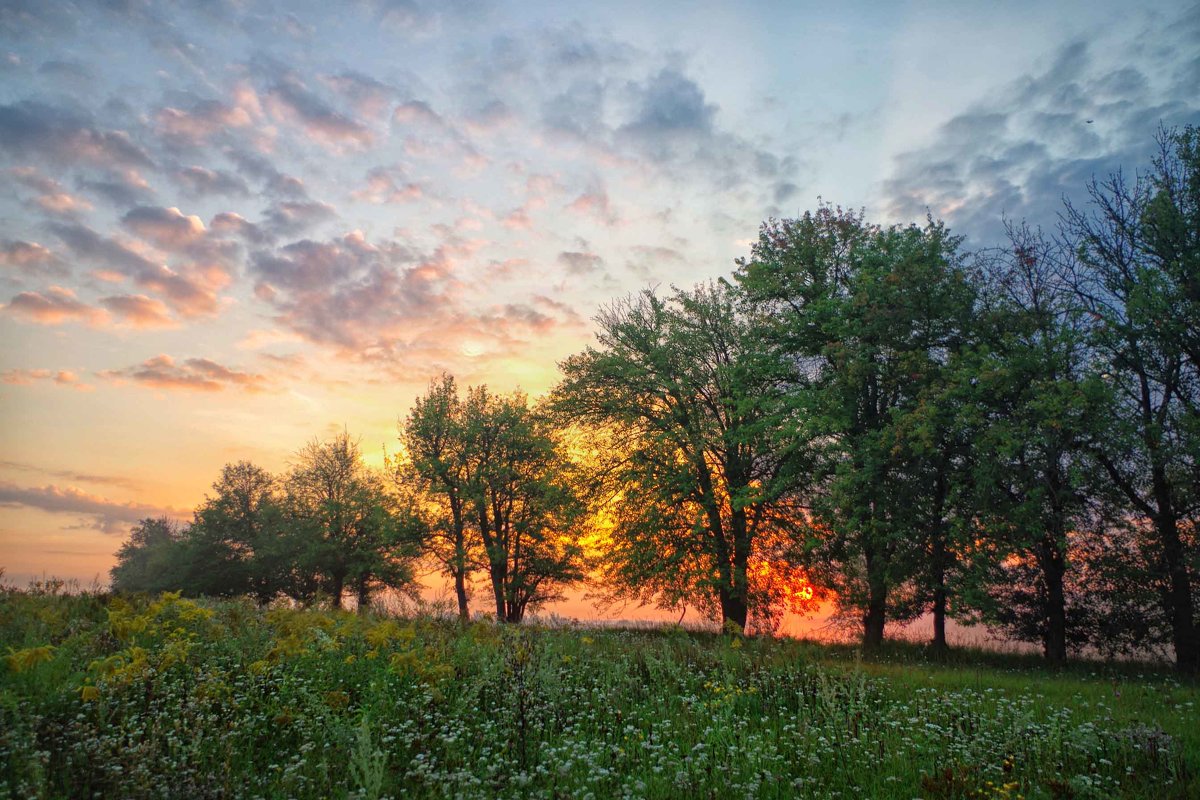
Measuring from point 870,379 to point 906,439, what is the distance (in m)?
3.64

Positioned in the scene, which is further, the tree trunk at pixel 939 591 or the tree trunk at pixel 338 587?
the tree trunk at pixel 338 587

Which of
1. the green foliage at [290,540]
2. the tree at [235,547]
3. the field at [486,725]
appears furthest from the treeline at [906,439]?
the tree at [235,547]

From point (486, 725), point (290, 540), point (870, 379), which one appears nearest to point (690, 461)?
point (870, 379)

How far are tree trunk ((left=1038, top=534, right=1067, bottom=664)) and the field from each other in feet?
31.0

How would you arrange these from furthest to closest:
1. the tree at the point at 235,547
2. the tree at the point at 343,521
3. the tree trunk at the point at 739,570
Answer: the tree at the point at 235,547, the tree at the point at 343,521, the tree trunk at the point at 739,570

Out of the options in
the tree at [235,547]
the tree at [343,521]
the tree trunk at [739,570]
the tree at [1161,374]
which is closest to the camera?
the tree at [1161,374]

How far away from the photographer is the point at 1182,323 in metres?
19.0

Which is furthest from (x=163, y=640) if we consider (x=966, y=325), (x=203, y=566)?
(x=203, y=566)

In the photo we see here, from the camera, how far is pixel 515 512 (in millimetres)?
38875

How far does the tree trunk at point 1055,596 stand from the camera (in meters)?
21.6

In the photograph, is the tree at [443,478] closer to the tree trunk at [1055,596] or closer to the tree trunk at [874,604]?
the tree trunk at [874,604]

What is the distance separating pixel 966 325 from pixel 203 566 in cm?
5385

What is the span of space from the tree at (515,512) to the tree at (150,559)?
17.1 metres

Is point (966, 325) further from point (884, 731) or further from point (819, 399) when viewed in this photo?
point (884, 731)
